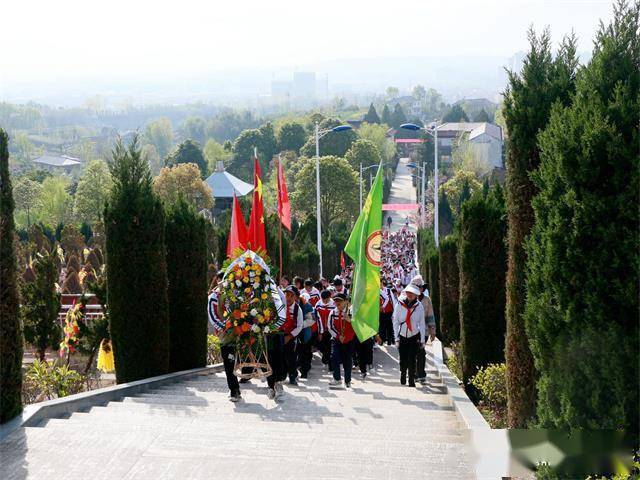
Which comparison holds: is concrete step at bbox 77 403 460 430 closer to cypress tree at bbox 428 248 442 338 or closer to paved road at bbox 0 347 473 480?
paved road at bbox 0 347 473 480

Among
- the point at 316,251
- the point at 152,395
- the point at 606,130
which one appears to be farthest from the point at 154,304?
the point at 316,251

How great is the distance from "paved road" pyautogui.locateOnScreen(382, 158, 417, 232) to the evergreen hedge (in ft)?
234

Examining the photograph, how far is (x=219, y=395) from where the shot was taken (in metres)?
11.9

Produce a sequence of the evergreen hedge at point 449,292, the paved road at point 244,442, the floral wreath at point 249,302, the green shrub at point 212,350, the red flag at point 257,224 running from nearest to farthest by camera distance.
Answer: the paved road at point 244,442
the floral wreath at point 249,302
the red flag at point 257,224
the green shrub at point 212,350
the evergreen hedge at point 449,292

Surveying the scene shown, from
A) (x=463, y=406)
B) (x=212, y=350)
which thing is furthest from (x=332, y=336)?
(x=212, y=350)

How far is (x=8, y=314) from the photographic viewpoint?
351 inches

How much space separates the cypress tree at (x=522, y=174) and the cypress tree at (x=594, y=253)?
1702 mm

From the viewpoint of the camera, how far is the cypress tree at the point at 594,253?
6316 mm

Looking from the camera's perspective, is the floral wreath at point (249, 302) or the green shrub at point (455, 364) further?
the green shrub at point (455, 364)

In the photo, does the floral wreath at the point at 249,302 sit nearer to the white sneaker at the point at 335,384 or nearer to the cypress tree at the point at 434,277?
the white sneaker at the point at 335,384

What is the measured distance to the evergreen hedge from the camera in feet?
67.8

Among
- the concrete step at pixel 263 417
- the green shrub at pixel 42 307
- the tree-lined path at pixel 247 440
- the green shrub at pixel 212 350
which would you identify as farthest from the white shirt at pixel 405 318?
the green shrub at pixel 42 307

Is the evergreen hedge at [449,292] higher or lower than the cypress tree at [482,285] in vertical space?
lower

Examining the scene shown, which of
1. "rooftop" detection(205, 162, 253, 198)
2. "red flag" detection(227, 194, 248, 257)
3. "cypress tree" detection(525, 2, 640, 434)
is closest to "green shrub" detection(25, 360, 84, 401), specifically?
"red flag" detection(227, 194, 248, 257)
